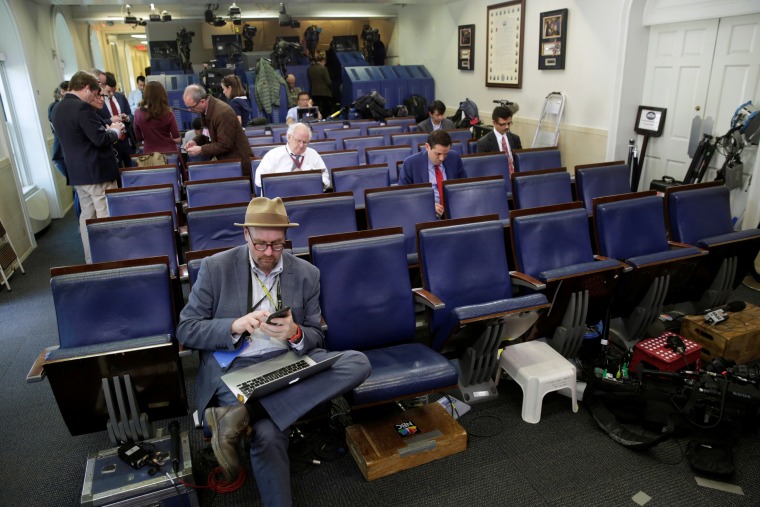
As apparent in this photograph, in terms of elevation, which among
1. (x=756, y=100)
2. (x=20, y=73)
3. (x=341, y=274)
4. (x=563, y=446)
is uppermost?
(x=20, y=73)

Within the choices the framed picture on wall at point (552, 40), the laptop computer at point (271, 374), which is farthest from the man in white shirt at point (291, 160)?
the framed picture on wall at point (552, 40)

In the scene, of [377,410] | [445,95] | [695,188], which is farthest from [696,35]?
[445,95]

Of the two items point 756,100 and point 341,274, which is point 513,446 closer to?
point 341,274

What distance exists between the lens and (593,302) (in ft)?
9.79

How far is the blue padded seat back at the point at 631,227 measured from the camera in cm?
328

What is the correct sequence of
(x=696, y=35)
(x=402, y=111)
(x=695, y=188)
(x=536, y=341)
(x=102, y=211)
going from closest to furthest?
(x=536, y=341) → (x=695, y=188) → (x=102, y=211) → (x=696, y=35) → (x=402, y=111)

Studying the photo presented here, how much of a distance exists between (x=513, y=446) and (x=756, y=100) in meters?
4.25

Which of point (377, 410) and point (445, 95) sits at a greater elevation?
point (445, 95)

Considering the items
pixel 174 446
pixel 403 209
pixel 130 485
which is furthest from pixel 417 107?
pixel 130 485

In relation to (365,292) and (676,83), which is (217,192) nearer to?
(365,292)

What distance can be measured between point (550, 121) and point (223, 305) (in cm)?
640

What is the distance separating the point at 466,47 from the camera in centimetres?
954

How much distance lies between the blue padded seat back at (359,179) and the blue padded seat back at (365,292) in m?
1.82

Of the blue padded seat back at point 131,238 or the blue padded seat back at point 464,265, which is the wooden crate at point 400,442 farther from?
the blue padded seat back at point 131,238
